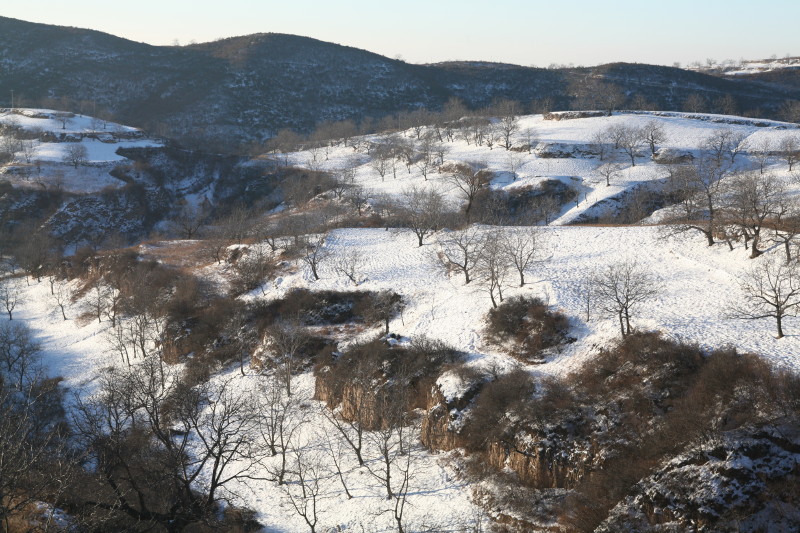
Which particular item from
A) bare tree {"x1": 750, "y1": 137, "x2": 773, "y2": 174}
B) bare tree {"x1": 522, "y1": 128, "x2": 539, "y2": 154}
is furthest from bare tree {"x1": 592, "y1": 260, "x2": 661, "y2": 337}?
bare tree {"x1": 522, "y1": 128, "x2": 539, "y2": 154}

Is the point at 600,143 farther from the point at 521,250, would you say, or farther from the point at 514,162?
the point at 521,250

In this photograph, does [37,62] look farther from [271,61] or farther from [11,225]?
[11,225]

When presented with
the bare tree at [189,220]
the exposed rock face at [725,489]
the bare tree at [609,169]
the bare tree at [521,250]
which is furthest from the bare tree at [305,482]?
the bare tree at [609,169]

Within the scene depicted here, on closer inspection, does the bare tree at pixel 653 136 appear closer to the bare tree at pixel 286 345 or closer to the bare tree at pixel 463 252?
the bare tree at pixel 463 252

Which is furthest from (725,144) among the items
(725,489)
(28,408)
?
(28,408)

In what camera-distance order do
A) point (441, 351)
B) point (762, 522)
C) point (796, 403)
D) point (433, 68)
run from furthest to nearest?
point (433, 68), point (441, 351), point (796, 403), point (762, 522)

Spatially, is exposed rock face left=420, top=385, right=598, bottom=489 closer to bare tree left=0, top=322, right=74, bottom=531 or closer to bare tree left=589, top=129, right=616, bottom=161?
bare tree left=0, top=322, right=74, bottom=531

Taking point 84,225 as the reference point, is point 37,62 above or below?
above

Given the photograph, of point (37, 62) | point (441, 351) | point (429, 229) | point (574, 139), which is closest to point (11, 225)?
point (429, 229)
